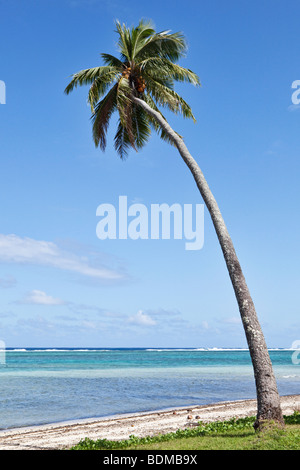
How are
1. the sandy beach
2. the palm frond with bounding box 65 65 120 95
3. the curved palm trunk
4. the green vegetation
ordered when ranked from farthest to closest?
the palm frond with bounding box 65 65 120 95, the sandy beach, the curved palm trunk, the green vegetation

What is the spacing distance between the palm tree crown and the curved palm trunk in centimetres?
443

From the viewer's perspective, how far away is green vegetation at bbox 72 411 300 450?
8.68 meters

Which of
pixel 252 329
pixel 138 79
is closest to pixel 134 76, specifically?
pixel 138 79

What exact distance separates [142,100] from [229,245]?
661 cm

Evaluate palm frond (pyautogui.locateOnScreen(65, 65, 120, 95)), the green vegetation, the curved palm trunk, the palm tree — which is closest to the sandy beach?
the green vegetation

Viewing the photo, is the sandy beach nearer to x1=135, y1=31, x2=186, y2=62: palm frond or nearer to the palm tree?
the palm tree

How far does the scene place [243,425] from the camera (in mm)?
11328

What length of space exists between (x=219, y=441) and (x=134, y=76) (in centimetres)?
1114

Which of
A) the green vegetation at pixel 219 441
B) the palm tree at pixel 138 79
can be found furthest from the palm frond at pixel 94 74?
the green vegetation at pixel 219 441

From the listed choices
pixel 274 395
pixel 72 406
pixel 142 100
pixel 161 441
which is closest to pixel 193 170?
pixel 142 100

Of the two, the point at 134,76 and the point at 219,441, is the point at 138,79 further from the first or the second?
the point at 219,441

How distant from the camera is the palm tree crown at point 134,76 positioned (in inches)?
582

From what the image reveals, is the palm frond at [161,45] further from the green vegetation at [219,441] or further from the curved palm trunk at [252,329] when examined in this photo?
the green vegetation at [219,441]
